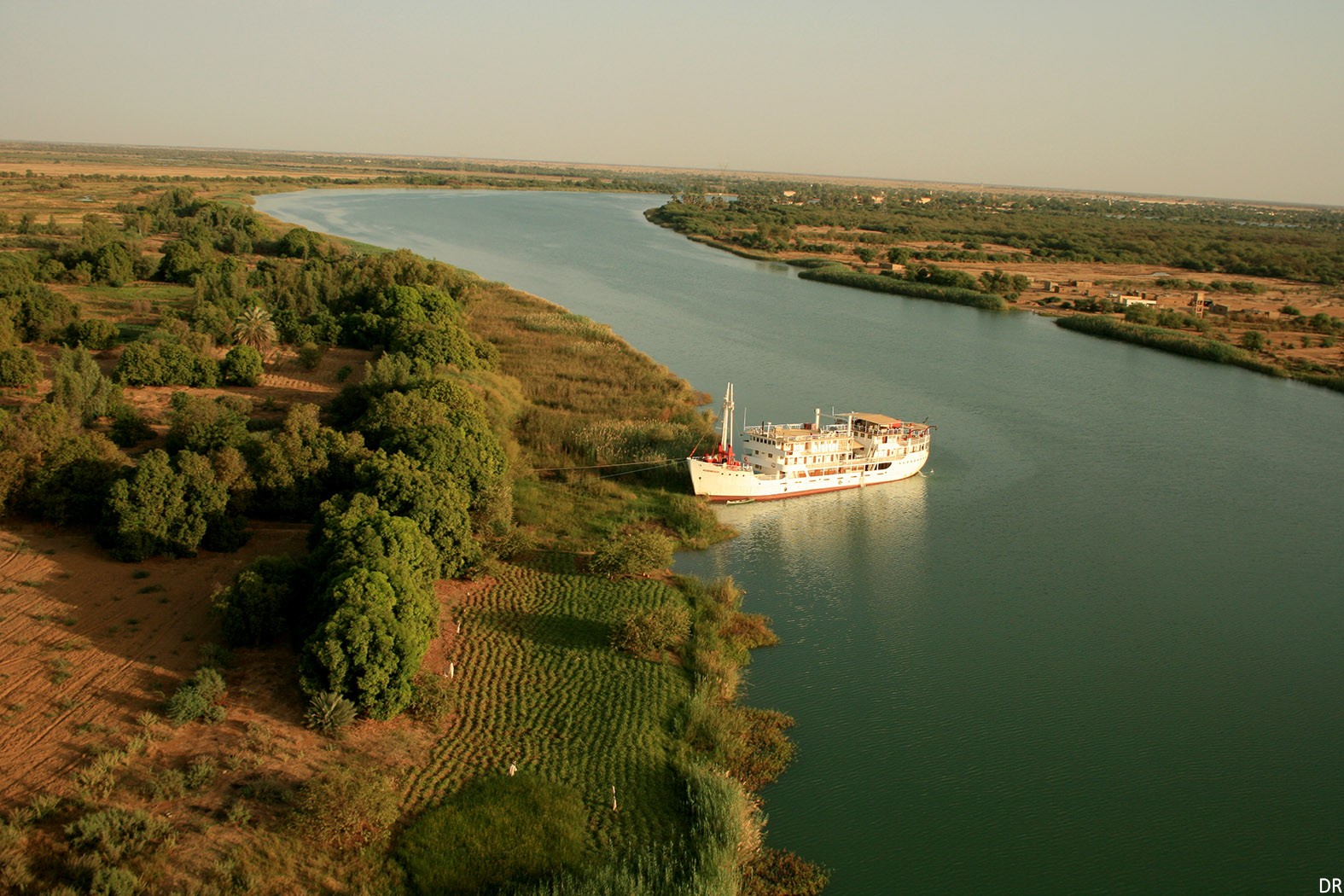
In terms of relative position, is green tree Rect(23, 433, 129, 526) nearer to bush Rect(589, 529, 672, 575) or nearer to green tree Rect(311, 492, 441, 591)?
green tree Rect(311, 492, 441, 591)

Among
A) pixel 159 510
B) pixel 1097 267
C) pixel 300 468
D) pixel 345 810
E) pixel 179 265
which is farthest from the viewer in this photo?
pixel 1097 267

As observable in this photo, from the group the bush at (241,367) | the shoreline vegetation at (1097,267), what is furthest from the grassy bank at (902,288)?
the bush at (241,367)

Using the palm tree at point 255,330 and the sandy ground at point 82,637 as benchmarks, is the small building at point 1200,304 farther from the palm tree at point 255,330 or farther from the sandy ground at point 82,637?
the sandy ground at point 82,637

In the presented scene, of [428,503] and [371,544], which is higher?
[371,544]

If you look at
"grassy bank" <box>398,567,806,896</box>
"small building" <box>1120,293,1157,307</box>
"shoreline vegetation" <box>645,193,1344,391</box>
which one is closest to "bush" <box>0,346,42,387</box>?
"grassy bank" <box>398,567,806,896</box>

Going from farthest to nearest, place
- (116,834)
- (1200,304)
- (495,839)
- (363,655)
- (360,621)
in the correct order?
(1200,304)
(360,621)
(363,655)
(495,839)
(116,834)

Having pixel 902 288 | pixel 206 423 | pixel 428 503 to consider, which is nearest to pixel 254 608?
pixel 428 503

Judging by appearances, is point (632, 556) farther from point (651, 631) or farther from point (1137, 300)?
point (1137, 300)
